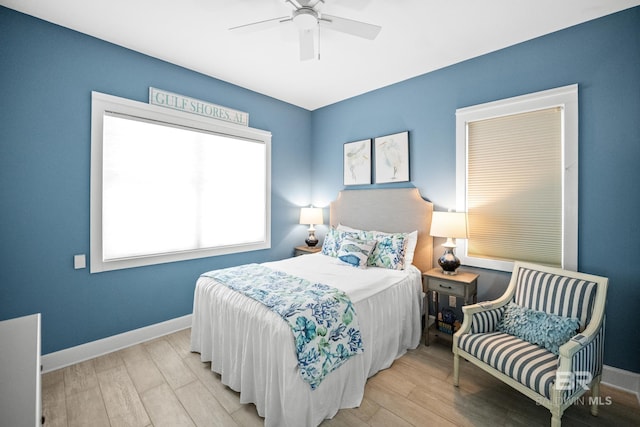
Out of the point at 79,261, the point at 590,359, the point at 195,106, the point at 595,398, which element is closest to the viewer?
the point at 590,359

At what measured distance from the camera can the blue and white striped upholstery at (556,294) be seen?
199 cm

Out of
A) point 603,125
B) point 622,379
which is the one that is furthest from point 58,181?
point 622,379

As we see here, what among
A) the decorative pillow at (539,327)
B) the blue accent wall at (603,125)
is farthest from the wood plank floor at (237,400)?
the blue accent wall at (603,125)

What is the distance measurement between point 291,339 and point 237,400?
0.82 meters

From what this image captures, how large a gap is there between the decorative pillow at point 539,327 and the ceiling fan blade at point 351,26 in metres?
2.36

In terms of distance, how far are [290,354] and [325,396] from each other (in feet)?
1.50

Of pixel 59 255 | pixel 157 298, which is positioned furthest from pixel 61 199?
pixel 157 298

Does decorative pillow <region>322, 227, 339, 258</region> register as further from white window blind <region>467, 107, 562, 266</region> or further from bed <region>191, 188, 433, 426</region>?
white window blind <region>467, 107, 562, 266</region>

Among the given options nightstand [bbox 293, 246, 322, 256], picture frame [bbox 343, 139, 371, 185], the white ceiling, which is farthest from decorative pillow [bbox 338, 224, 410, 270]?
the white ceiling

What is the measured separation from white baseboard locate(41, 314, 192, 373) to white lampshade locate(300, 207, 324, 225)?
1959 millimetres

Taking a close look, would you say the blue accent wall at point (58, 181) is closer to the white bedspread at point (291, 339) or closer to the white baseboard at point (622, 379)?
the white bedspread at point (291, 339)

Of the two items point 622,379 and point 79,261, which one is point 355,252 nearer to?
point 622,379

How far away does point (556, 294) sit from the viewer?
6.88 ft

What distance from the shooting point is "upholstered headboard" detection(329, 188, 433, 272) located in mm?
3186
